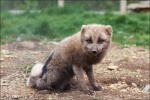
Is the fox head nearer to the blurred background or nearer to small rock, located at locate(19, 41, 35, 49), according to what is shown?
small rock, located at locate(19, 41, 35, 49)

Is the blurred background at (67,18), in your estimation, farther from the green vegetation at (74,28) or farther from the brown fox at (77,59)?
the brown fox at (77,59)

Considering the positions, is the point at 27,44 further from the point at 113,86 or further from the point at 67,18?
the point at 67,18

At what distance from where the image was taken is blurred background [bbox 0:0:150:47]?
35.3ft

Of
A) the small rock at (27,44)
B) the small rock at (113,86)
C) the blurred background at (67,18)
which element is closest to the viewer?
the small rock at (113,86)

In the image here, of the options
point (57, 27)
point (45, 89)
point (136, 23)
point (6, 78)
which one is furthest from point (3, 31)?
point (45, 89)

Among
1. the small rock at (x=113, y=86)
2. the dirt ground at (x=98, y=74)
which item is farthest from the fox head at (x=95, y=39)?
the small rock at (x=113, y=86)

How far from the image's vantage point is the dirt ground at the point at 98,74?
6082mm

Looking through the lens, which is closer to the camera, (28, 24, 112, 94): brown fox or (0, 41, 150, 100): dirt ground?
(28, 24, 112, 94): brown fox

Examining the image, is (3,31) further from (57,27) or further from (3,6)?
(3,6)

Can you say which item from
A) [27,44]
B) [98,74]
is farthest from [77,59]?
[27,44]

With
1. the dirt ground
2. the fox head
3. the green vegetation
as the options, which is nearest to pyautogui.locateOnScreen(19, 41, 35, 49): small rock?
the dirt ground

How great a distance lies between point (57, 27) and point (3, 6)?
5506 millimetres

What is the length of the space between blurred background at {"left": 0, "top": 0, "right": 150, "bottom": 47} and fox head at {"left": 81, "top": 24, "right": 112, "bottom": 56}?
391 centimetres

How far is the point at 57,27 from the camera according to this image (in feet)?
39.5
